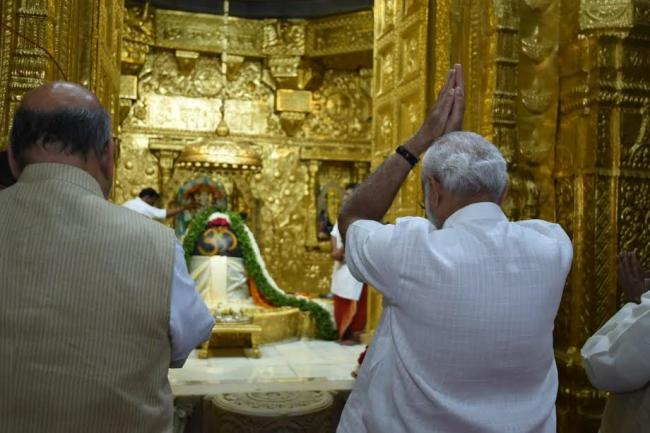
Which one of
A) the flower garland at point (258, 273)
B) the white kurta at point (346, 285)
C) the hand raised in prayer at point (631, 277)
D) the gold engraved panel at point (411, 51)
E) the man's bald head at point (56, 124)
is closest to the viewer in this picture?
the man's bald head at point (56, 124)

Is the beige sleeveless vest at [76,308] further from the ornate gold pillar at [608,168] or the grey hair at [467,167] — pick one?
the ornate gold pillar at [608,168]

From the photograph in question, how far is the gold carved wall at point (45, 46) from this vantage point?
3.96 metres

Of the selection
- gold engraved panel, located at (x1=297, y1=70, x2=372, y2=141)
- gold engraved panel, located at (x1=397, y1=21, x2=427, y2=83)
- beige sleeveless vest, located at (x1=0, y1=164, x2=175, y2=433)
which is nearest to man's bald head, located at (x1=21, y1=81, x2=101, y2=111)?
beige sleeveless vest, located at (x1=0, y1=164, x2=175, y2=433)

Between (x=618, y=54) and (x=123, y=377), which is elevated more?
(x=618, y=54)

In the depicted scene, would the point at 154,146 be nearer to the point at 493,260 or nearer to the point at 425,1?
the point at 425,1

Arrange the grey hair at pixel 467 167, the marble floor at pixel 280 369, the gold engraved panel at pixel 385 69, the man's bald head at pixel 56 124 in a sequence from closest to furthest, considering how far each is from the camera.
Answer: the man's bald head at pixel 56 124 < the grey hair at pixel 467 167 < the marble floor at pixel 280 369 < the gold engraved panel at pixel 385 69

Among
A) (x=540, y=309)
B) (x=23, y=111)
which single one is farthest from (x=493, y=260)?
(x=23, y=111)

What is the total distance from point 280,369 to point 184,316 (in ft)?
15.8

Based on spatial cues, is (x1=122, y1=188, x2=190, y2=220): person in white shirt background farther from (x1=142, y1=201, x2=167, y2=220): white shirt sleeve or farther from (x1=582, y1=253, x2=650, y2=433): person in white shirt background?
(x1=582, y1=253, x2=650, y2=433): person in white shirt background

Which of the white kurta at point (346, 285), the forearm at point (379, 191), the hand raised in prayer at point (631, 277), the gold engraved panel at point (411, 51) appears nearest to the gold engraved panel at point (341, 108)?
the white kurta at point (346, 285)

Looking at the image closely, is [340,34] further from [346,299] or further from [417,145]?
[417,145]

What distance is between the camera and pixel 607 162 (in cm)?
437

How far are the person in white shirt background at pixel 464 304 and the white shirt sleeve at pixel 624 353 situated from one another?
47 cm

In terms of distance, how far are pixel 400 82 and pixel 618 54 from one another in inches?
76.1
